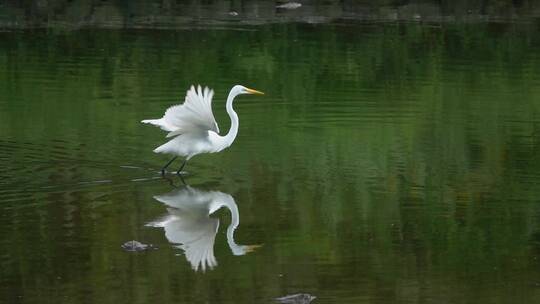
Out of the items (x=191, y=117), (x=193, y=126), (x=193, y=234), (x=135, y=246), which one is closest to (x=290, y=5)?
(x=193, y=126)

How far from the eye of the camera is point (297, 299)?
766 centimetres

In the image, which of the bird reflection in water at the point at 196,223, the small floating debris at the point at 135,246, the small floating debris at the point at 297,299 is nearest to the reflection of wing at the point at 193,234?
the bird reflection in water at the point at 196,223

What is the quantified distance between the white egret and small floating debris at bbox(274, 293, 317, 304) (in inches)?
129

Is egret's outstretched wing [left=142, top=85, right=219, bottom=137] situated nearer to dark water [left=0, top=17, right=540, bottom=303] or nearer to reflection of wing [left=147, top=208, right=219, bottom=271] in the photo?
dark water [left=0, top=17, right=540, bottom=303]

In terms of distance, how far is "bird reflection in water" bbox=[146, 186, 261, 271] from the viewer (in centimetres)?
887

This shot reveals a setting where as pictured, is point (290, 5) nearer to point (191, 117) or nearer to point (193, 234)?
point (191, 117)

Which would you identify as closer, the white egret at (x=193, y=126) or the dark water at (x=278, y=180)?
the dark water at (x=278, y=180)

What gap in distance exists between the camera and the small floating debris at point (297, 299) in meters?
7.64

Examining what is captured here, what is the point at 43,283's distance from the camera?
26.2 ft

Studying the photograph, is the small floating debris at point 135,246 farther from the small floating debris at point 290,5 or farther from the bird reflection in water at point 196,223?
the small floating debris at point 290,5

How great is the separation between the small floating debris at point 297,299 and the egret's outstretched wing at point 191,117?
325 centimetres

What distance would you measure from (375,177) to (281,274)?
356 centimetres

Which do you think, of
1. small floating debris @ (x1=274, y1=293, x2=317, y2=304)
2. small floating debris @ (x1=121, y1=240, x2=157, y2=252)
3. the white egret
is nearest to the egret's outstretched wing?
the white egret

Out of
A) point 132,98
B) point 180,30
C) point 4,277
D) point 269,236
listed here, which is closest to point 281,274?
point 269,236
